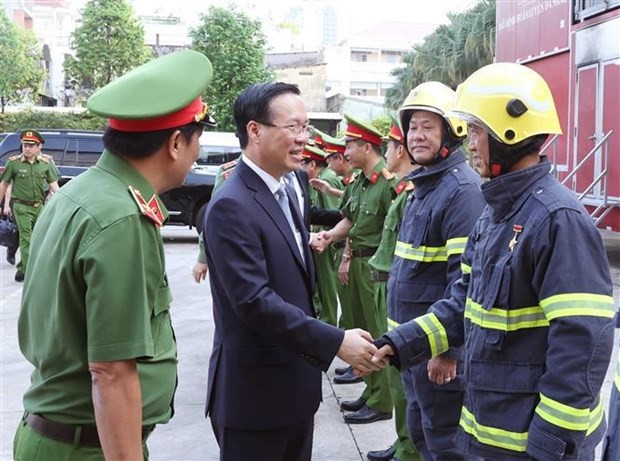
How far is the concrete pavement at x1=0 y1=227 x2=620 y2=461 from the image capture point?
16.1ft

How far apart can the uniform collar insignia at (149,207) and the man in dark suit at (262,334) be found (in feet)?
2.40

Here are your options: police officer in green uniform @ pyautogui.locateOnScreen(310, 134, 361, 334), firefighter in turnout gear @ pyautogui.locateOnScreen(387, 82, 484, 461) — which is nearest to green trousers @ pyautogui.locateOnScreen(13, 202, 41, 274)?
police officer in green uniform @ pyautogui.locateOnScreen(310, 134, 361, 334)

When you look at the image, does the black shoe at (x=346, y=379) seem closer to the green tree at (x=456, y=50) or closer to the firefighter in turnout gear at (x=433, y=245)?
the firefighter in turnout gear at (x=433, y=245)

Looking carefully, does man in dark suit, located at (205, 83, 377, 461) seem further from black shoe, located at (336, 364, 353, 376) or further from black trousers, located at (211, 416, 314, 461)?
black shoe, located at (336, 364, 353, 376)

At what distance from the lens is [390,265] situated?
191 inches

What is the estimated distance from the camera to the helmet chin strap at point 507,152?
8.54 ft

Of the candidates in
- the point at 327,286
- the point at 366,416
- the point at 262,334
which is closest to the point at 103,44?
the point at 327,286

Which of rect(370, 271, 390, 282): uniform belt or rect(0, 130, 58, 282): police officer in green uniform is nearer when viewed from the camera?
rect(370, 271, 390, 282): uniform belt

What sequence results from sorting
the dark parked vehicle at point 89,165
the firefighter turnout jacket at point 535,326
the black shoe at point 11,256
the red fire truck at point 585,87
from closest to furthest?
the firefighter turnout jacket at point 535,326, the red fire truck at point 585,87, the black shoe at point 11,256, the dark parked vehicle at point 89,165

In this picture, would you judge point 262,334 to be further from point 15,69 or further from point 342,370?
point 15,69

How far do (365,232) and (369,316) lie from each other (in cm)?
71

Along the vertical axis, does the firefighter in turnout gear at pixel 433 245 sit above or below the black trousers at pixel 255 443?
above

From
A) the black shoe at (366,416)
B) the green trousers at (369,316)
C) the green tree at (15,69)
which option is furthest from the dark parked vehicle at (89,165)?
the green tree at (15,69)

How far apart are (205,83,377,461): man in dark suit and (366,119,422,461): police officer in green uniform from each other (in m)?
1.51
